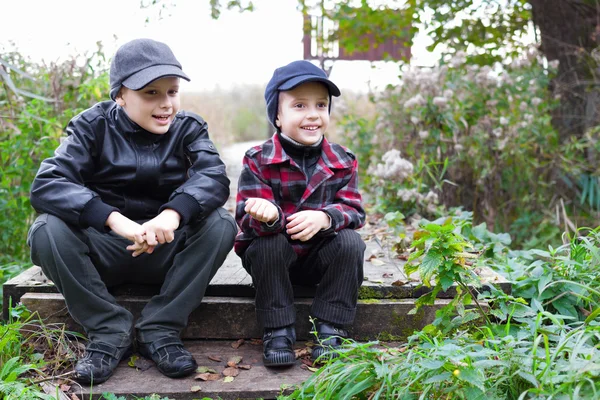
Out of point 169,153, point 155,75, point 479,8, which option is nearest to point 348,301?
point 169,153

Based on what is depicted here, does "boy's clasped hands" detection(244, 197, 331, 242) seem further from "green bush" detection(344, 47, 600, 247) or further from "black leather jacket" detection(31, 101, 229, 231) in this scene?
"green bush" detection(344, 47, 600, 247)

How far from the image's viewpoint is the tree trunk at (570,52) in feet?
20.6

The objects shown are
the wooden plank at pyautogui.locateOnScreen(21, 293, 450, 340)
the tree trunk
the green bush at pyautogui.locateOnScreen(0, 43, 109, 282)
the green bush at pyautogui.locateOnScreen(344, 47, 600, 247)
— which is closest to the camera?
the wooden plank at pyautogui.locateOnScreen(21, 293, 450, 340)

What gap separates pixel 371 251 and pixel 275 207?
133 centimetres

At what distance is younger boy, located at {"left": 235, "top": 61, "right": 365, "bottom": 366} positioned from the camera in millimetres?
2562

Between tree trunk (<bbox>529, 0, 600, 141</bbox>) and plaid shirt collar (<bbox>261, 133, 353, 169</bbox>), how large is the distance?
419 centimetres

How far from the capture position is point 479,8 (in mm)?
7250

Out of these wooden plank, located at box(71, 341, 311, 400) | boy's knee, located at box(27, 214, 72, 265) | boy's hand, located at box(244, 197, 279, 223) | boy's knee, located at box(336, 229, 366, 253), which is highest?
boy's hand, located at box(244, 197, 279, 223)

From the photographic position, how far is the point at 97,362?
2439 mm

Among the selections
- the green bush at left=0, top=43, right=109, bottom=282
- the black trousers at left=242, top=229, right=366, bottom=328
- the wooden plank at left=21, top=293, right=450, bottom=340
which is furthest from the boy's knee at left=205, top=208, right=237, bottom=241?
the green bush at left=0, top=43, right=109, bottom=282

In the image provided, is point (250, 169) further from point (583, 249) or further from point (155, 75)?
point (583, 249)

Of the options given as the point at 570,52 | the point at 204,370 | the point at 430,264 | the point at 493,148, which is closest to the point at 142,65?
the point at 204,370

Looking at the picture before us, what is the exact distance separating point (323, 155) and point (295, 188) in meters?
0.20

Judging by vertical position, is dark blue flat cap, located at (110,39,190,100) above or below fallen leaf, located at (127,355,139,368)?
above
